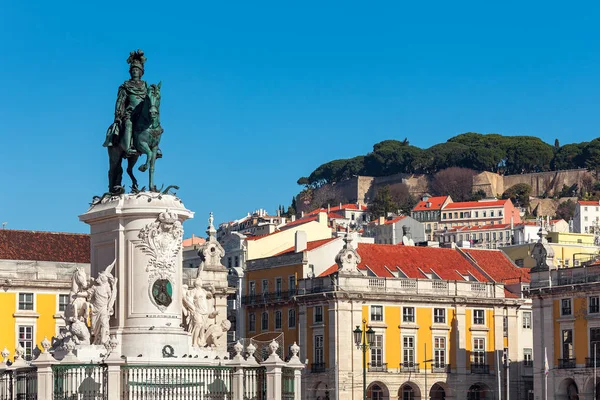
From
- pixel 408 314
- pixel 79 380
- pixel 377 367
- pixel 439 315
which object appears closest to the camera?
pixel 79 380

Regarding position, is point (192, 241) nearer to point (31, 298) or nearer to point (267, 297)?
point (267, 297)

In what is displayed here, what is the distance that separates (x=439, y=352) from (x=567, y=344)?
814cm

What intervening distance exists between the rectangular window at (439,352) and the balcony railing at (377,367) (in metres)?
3.14

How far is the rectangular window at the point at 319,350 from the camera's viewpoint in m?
75.2

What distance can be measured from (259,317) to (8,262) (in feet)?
64.9

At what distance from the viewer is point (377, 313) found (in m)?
75.3

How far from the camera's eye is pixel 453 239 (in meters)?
162

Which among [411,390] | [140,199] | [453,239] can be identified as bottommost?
[411,390]

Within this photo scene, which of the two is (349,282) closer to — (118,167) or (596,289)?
(596,289)

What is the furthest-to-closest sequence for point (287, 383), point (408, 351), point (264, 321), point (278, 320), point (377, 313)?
point (264, 321)
point (278, 320)
point (408, 351)
point (377, 313)
point (287, 383)

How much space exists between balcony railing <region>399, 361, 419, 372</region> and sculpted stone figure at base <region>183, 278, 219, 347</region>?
45153 mm

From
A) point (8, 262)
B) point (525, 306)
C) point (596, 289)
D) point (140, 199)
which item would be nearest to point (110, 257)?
point (140, 199)

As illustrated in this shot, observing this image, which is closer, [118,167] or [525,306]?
[118,167]

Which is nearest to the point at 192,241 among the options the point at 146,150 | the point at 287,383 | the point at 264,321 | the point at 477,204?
the point at 264,321
